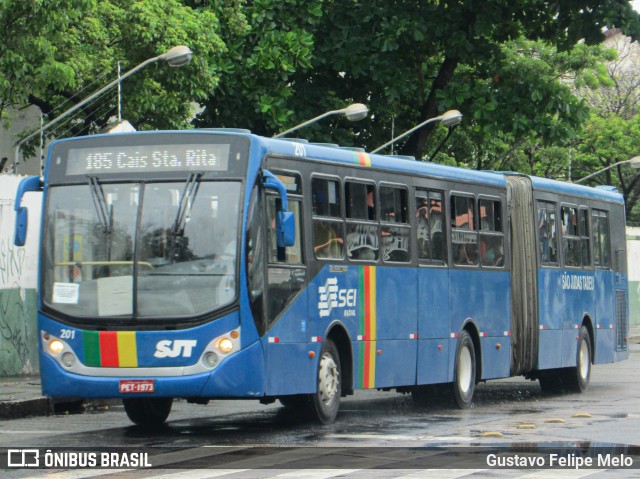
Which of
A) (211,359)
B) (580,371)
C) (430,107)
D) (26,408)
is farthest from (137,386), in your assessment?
(430,107)

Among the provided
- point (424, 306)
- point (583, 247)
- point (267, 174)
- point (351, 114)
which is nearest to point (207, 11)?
point (351, 114)

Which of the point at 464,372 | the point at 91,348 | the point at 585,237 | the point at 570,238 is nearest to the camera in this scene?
the point at 91,348

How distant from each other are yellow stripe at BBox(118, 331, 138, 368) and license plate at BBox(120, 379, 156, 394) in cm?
15

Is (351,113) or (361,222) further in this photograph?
(351,113)

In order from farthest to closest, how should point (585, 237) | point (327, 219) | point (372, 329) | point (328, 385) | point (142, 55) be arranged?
point (142, 55) < point (585, 237) < point (372, 329) < point (327, 219) < point (328, 385)

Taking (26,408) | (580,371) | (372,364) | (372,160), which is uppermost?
(372,160)

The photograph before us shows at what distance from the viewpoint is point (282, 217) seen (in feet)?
46.4

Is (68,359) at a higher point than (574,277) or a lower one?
lower

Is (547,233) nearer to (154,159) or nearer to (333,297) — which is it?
(333,297)

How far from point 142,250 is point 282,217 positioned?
4.55 ft

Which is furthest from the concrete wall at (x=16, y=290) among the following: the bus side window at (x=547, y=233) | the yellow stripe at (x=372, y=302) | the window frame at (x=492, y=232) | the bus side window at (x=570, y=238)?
the bus side window at (x=570, y=238)

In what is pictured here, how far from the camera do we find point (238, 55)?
33.7m

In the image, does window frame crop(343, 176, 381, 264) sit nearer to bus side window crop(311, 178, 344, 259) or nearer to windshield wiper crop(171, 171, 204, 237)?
bus side window crop(311, 178, 344, 259)

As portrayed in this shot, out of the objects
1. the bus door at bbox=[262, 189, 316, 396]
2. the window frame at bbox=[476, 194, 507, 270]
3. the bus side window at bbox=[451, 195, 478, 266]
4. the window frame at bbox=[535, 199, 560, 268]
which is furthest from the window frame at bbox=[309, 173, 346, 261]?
the window frame at bbox=[535, 199, 560, 268]
